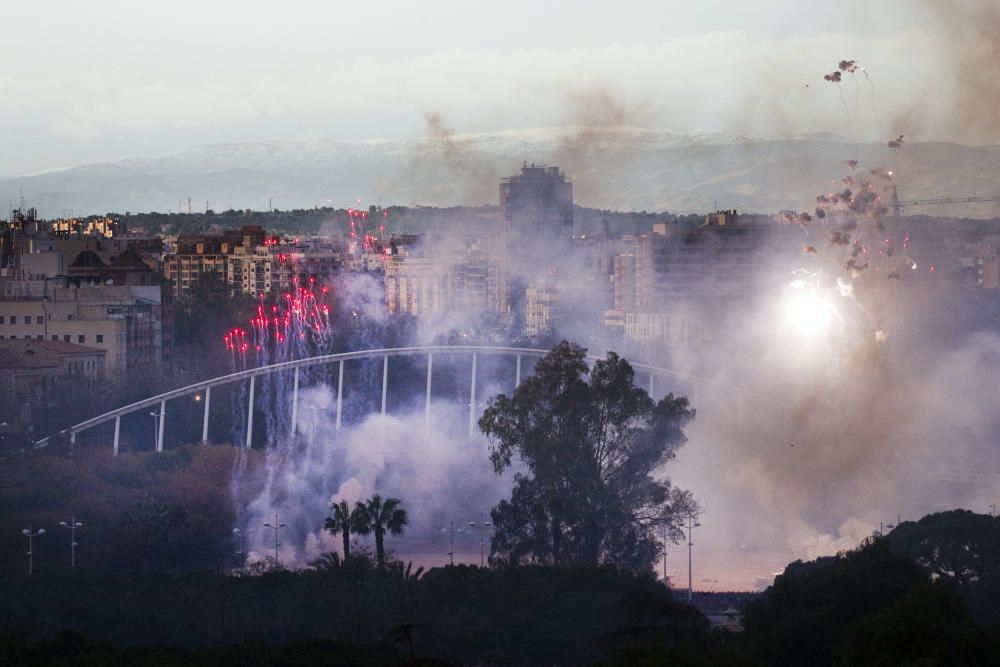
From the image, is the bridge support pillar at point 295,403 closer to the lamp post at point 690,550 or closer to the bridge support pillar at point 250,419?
the bridge support pillar at point 250,419

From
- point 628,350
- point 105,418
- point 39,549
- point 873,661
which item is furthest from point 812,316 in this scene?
point 873,661

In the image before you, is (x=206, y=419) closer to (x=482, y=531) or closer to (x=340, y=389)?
(x=340, y=389)

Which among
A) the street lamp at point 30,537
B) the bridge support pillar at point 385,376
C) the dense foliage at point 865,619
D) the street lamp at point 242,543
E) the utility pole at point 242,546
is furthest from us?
the bridge support pillar at point 385,376

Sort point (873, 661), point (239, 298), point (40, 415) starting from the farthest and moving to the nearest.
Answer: point (239, 298) → point (40, 415) → point (873, 661)

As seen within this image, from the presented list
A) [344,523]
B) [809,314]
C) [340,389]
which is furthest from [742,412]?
[344,523]

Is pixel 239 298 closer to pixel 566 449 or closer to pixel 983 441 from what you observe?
pixel 983 441

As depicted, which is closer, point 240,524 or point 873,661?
point 873,661

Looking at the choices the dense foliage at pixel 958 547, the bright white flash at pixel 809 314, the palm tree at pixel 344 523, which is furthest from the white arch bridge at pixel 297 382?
the dense foliage at pixel 958 547
